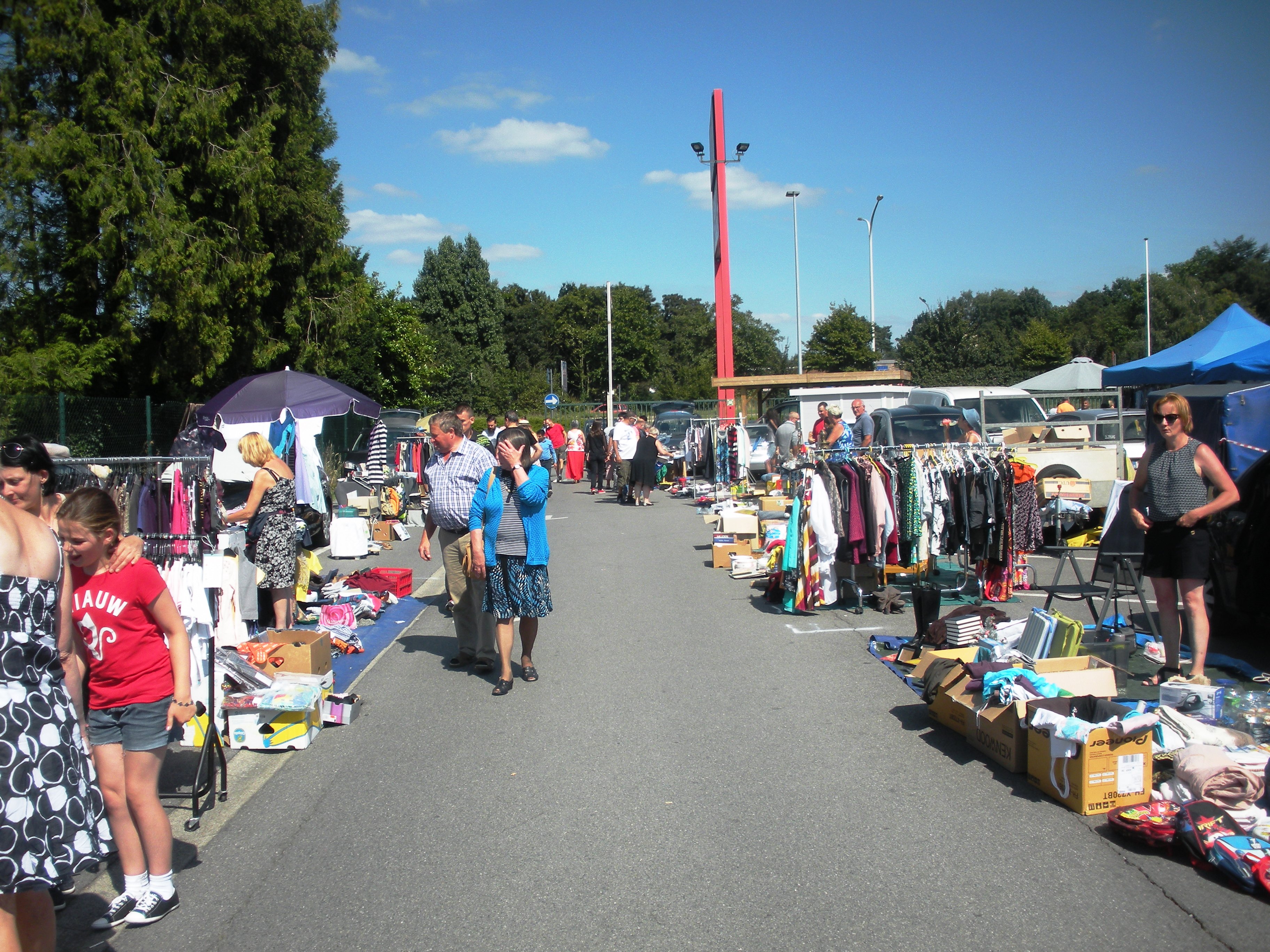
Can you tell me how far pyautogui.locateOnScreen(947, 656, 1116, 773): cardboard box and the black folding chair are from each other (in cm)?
135

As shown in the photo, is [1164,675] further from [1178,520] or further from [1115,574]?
[1115,574]

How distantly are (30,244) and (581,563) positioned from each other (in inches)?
510

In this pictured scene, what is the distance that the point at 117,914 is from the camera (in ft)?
11.7

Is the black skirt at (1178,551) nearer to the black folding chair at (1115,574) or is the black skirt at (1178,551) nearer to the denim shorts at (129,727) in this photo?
the black folding chair at (1115,574)

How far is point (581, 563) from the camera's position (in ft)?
40.6

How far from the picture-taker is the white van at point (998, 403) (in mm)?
19891

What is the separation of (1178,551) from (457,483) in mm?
5399

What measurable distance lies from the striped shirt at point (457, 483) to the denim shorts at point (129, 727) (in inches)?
149

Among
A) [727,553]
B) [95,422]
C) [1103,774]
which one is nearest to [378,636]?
[727,553]

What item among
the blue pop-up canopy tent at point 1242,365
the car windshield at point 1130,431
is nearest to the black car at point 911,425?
the car windshield at point 1130,431

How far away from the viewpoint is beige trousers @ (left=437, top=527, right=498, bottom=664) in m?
7.16

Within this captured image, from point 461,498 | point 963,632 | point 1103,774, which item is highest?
point 461,498

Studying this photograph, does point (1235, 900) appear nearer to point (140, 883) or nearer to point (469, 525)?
point (140, 883)

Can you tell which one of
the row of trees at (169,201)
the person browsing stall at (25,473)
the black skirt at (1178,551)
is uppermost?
the row of trees at (169,201)
